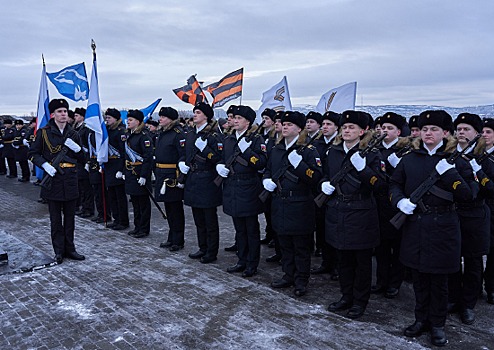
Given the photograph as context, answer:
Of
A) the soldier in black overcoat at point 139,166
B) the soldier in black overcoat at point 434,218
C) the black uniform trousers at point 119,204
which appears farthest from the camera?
the black uniform trousers at point 119,204

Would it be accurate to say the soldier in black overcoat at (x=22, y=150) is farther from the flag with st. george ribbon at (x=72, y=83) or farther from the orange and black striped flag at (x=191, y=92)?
the orange and black striped flag at (x=191, y=92)

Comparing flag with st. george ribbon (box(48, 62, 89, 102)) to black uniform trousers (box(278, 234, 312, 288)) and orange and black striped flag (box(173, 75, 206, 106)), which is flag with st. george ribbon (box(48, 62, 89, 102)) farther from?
black uniform trousers (box(278, 234, 312, 288))

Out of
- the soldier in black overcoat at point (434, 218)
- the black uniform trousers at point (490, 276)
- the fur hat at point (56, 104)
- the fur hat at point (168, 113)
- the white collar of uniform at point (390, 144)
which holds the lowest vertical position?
the black uniform trousers at point (490, 276)

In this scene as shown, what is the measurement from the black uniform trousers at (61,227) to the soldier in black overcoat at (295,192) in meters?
3.36

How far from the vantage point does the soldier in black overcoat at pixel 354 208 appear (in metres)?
4.57

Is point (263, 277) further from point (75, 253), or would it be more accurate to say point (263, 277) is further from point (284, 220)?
point (75, 253)

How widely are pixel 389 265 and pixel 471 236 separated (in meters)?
1.17

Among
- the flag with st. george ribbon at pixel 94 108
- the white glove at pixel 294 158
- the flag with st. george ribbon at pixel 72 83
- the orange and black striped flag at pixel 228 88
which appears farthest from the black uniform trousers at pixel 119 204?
the white glove at pixel 294 158

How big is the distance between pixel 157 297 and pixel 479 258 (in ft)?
12.1

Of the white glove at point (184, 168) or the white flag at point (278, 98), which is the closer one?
the white glove at point (184, 168)

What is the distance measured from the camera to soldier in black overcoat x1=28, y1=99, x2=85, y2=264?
661cm

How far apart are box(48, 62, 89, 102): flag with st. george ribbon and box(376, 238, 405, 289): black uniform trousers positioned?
21.2ft

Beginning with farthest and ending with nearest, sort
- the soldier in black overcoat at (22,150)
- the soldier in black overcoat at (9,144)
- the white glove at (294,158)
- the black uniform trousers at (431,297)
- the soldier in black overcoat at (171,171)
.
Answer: the soldier in black overcoat at (9,144) → the soldier in black overcoat at (22,150) → the soldier in black overcoat at (171,171) → the white glove at (294,158) → the black uniform trousers at (431,297)

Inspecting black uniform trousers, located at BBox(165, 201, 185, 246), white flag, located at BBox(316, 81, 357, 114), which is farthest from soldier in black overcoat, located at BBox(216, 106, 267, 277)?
white flag, located at BBox(316, 81, 357, 114)
